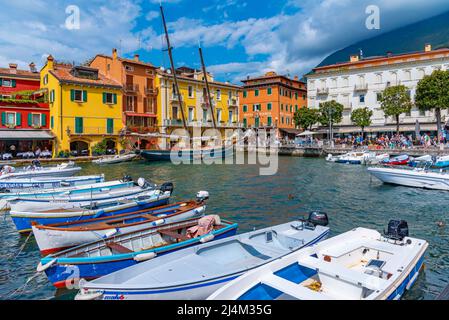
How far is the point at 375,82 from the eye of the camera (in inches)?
2324

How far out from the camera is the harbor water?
875 centimetres

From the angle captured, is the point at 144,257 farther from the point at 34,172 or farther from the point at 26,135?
the point at 26,135

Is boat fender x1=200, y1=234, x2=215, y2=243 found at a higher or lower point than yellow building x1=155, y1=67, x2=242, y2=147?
lower

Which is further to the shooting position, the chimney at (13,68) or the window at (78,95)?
the chimney at (13,68)

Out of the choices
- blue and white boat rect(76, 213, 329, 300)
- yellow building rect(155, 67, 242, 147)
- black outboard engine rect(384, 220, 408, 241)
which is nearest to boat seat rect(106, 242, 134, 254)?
blue and white boat rect(76, 213, 329, 300)

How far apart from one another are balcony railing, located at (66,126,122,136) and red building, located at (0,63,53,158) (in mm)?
2402

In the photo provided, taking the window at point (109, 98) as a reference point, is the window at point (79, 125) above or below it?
below

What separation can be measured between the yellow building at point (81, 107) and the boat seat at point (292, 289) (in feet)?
135

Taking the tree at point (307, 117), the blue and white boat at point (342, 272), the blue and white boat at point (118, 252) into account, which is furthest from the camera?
the tree at point (307, 117)

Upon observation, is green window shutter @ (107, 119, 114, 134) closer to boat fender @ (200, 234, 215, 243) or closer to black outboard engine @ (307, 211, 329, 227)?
boat fender @ (200, 234, 215, 243)

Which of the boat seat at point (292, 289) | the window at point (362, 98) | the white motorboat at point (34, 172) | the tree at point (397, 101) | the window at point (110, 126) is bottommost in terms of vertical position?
the boat seat at point (292, 289)

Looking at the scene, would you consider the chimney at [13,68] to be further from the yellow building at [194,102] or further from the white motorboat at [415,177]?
the white motorboat at [415,177]

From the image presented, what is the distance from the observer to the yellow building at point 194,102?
174 feet

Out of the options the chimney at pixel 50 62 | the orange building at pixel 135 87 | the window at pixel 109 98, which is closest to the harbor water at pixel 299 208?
the window at pixel 109 98
